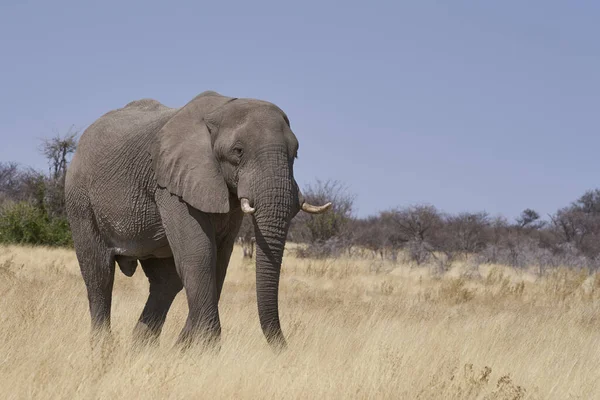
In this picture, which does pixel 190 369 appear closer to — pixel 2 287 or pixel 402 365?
pixel 402 365

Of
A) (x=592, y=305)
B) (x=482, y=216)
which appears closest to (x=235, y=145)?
(x=592, y=305)

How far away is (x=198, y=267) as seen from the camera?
643cm

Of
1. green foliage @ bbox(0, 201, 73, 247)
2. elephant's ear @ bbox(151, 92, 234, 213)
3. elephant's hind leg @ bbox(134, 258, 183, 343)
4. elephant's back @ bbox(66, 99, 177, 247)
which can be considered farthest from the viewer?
green foliage @ bbox(0, 201, 73, 247)

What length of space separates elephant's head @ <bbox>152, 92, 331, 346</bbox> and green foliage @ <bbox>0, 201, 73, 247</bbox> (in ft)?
67.3

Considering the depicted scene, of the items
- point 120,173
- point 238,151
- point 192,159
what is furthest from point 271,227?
point 120,173

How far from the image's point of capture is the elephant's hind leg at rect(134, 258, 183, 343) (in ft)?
25.4

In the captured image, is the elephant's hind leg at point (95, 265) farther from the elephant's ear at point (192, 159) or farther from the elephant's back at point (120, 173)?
the elephant's ear at point (192, 159)

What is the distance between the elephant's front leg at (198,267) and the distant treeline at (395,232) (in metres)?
16.8

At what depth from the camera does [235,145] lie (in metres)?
6.36

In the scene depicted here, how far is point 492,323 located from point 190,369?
17.7 feet

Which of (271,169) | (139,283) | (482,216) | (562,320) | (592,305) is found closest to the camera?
(271,169)

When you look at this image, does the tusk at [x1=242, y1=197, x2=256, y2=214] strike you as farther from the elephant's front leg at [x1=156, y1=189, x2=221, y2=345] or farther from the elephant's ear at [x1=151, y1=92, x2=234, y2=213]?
the elephant's front leg at [x1=156, y1=189, x2=221, y2=345]

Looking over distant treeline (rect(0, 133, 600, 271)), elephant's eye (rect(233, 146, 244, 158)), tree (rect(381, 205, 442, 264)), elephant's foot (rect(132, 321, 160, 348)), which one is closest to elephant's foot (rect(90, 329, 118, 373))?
elephant's foot (rect(132, 321, 160, 348))

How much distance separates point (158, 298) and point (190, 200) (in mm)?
1678
